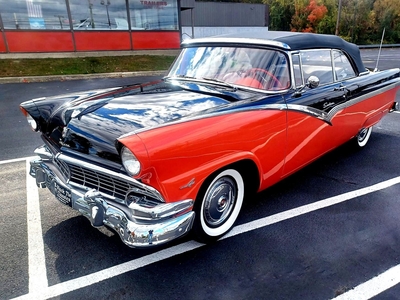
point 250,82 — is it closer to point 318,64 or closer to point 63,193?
point 318,64

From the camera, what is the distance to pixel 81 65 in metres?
14.3

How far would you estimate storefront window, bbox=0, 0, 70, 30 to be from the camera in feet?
45.7

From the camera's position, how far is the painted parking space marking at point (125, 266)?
2.26 m

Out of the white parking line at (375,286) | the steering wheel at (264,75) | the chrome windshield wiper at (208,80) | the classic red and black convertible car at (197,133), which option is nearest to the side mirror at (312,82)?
the classic red and black convertible car at (197,133)

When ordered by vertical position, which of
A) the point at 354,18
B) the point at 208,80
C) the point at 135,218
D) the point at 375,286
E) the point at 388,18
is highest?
the point at 354,18

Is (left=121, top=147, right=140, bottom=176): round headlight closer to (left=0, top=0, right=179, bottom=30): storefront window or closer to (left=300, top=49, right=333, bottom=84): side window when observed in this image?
(left=300, top=49, right=333, bottom=84): side window

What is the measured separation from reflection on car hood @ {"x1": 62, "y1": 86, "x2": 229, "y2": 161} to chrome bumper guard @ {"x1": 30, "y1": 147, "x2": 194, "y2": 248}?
1.13ft

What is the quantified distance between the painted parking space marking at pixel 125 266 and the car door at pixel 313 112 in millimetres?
529

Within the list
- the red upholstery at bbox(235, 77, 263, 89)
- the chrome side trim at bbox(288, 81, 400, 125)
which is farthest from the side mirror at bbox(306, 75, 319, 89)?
the red upholstery at bbox(235, 77, 263, 89)

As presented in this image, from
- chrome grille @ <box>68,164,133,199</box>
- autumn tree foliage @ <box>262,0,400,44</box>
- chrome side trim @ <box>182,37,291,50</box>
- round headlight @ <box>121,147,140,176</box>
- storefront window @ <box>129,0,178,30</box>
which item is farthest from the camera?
autumn tree foliage @ <box>262,0,400,44</box>

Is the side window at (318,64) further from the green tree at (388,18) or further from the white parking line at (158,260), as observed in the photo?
the green tree at (388,18)

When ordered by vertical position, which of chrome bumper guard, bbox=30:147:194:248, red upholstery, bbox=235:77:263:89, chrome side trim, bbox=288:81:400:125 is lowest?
chrome bumper guard, bbox=30:147:194:248

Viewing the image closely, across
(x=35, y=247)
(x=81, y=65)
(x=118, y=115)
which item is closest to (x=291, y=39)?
(x=118, y=115)

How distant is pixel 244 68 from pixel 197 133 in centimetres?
127
